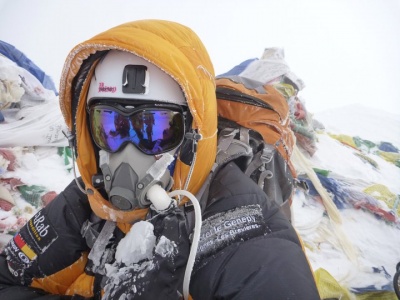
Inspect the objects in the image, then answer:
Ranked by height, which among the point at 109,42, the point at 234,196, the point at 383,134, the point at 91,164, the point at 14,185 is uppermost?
the point at 109,42

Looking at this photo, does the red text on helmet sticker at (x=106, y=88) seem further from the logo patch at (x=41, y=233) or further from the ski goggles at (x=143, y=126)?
the logo patch at (x=41, y=233)

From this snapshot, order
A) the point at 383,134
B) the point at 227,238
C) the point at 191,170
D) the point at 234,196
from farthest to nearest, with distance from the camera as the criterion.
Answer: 1. the point at 383,134
2. the point at 191,170
3. the point at 234,196
4. the point at 227,238

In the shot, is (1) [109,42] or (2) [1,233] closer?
(1) [109,42]

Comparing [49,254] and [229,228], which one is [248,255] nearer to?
[229,228]

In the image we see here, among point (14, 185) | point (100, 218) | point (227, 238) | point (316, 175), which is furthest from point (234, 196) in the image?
point (316, 175)

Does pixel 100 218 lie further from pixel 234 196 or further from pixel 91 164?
pixel 234 196

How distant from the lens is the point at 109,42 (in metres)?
1.19

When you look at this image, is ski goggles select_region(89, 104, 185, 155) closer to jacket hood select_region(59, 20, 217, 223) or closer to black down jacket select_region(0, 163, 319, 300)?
jacket hood select_region(59, 20, 217, 223)

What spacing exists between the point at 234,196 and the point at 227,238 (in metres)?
0.20

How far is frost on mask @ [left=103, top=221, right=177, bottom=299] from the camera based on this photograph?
97 cm

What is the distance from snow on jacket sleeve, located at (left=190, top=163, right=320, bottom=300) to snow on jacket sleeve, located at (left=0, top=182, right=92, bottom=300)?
2.50 ft

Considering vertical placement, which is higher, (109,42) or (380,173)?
(109,42)

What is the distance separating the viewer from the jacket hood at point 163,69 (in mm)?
1183

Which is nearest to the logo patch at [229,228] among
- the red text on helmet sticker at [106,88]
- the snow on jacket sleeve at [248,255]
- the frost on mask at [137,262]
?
the snow on jacket sleeve at [248,255]
